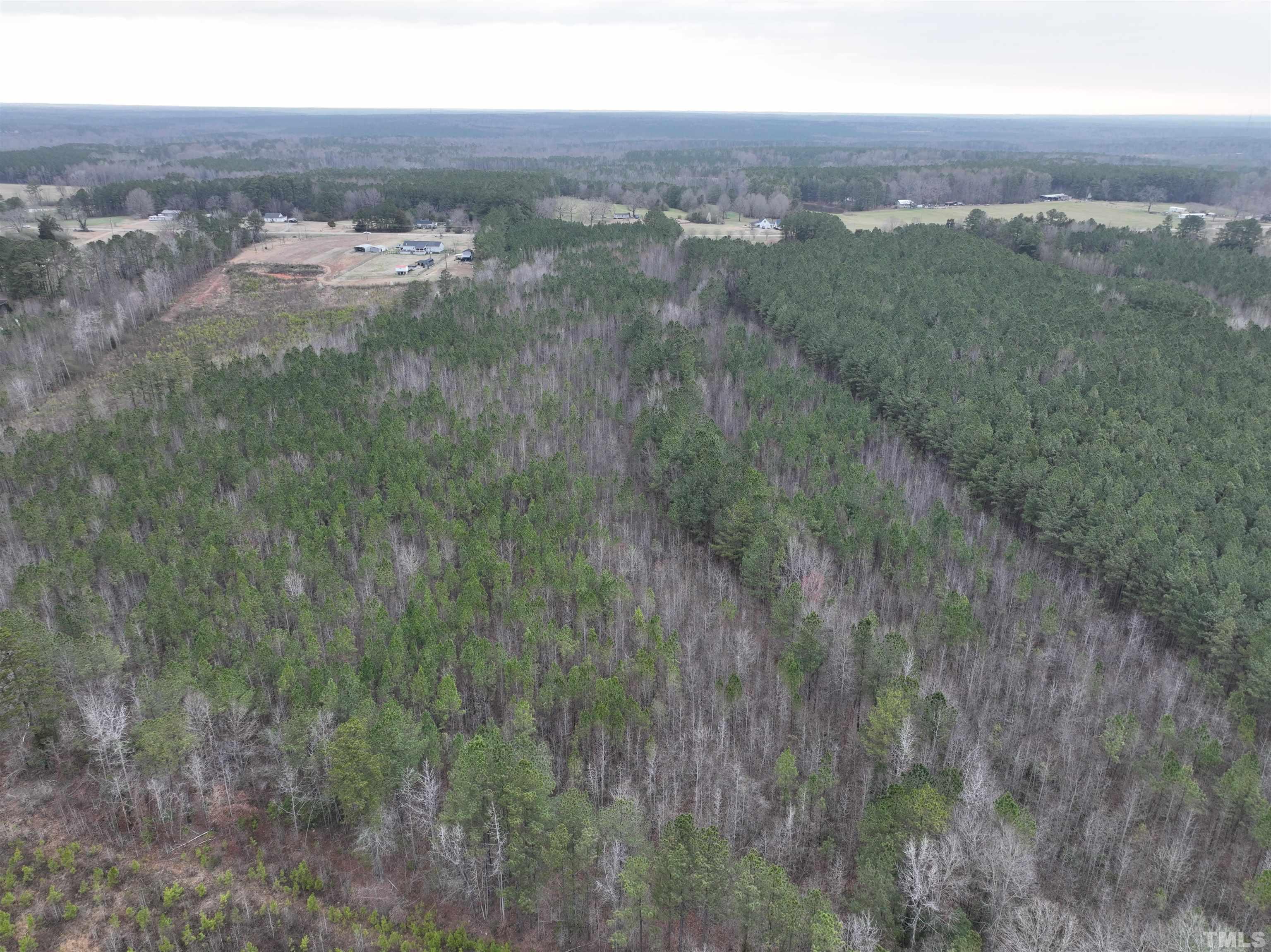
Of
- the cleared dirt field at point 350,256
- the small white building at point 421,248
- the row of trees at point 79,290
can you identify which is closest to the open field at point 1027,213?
the small white building at point 421,248

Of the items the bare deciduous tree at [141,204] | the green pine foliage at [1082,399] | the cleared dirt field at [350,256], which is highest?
the bare deciduous tree at [141,204]

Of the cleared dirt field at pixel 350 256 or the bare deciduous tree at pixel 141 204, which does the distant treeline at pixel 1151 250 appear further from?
the bare deciduous tree at pixel 141 204

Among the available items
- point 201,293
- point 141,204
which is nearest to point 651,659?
point 201,293

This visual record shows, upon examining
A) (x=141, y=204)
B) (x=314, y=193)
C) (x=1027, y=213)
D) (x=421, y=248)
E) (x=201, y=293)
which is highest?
(x=314, y=193)

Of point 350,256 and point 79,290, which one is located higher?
point 350,256

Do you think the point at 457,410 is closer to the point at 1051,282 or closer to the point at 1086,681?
the point at 1086,681

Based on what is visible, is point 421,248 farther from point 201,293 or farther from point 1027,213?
point 1027,213
